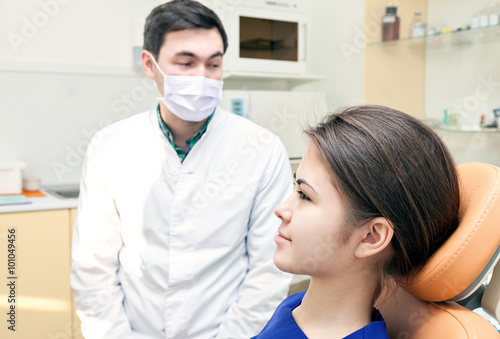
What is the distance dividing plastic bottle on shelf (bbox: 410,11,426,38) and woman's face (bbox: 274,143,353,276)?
211 cm

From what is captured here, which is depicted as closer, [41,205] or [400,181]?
[400,181]

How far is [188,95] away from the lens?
1556 millimetres

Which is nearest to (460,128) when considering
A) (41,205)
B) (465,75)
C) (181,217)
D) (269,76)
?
(465,75)

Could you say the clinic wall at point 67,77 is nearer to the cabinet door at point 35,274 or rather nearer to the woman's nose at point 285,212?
the cabinet door at point 35,274

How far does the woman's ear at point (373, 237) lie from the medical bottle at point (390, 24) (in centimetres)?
216

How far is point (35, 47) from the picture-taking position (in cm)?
251

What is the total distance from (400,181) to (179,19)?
1.02m

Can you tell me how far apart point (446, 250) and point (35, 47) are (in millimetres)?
2469

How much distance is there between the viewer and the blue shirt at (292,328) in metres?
0.79

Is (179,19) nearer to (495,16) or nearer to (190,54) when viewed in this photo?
(190,54)

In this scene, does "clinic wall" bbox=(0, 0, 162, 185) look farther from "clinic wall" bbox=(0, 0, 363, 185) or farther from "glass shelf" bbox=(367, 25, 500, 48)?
"glass shelf" bbox=(367, 25, 500, 48)

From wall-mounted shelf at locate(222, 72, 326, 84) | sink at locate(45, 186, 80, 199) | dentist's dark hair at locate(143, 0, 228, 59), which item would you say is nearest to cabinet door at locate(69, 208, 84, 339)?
sink at locate(45, 186, 80, 199)

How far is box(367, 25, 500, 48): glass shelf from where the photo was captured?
2365mm

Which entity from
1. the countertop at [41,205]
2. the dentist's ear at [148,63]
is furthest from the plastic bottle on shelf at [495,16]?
the countertop at [41,205]
